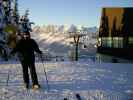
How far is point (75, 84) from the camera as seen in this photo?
1477 centimetres

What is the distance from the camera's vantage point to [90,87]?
14.3 meters

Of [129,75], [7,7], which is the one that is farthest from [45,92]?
[7,7]

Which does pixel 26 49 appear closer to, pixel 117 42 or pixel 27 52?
pixel 27 52

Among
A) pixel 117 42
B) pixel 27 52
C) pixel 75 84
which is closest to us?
pixel 27 52

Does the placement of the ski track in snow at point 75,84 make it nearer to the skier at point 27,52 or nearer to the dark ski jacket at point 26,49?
the skier at point 27,52

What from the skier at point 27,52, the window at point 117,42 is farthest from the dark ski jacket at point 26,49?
the window at point 117,42

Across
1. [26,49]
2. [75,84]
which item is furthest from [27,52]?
[75,84]

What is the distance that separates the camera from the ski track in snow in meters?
12.5

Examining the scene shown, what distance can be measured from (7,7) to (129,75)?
28758 millimetres

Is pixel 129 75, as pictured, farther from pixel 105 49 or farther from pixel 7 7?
pixel 105 49

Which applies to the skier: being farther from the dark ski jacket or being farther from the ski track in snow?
the ski track in snow

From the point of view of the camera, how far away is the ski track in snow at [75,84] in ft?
41.1

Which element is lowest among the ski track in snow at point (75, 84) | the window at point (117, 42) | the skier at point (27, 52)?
the window at point (117, 42)

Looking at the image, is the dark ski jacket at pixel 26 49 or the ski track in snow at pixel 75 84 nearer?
the ski track in snow at pixel 75 84
